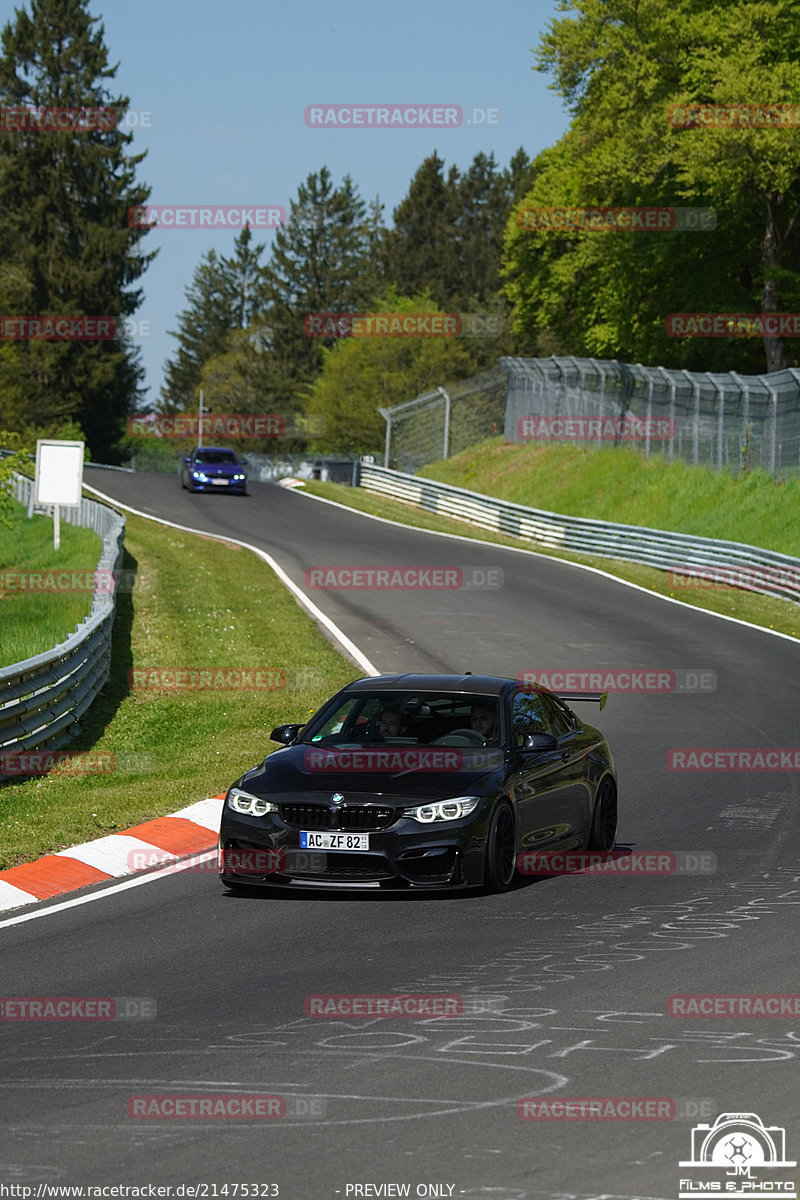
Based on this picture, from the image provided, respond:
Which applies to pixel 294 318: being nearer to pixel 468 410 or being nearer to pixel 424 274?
pixel 424 274

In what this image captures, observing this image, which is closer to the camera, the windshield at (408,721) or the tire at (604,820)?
the windshield at (408,721)

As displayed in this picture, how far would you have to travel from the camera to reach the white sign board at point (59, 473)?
109ft

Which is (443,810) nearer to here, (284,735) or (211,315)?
(284,735)

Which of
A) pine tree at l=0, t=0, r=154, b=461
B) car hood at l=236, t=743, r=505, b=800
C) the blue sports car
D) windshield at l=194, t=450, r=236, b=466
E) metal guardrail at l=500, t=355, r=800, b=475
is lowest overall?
car hood at l=236, t=743, r=505, b=800

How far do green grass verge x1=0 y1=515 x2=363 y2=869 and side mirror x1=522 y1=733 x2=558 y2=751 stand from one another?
141 inches

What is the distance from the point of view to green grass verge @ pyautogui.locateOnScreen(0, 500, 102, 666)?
22.0 m

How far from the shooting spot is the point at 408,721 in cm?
1169

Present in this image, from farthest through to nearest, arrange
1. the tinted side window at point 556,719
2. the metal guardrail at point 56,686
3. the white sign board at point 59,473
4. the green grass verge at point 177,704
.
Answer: the white sign board at point 59,473 → the metal guardrail at point 56,686 → the green grass verge at point 177,704 → the tinted side window at point 556,719

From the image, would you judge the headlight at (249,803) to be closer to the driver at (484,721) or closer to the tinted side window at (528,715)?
the driver at (484,721)

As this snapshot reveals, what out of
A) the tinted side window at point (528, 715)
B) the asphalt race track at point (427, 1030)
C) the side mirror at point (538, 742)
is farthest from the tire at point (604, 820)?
the side mirror at point (538, 742)

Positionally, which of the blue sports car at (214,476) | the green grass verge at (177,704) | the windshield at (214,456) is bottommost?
the green grass verge at (177,704)

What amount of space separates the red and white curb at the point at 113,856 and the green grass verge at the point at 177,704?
0.23 m

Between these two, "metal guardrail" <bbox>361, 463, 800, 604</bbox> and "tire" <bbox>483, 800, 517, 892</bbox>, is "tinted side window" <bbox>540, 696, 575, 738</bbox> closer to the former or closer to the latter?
"tire" <bbox>483, 800, 517, 892</bbox>

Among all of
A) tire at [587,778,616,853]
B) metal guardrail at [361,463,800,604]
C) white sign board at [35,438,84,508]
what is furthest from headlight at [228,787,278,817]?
metal guardrail at [361,463,800,604]
